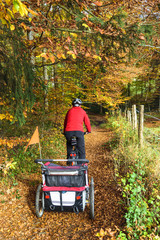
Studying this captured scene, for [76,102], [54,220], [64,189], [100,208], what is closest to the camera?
[64,189]

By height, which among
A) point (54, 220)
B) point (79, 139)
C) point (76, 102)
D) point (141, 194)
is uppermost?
point (76, 102)

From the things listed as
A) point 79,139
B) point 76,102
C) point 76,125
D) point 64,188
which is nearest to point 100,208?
point 64,188

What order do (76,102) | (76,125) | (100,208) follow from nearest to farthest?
(100,208) → (76,125) → (76,102)

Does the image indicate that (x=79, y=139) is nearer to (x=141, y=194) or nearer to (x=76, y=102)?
(x=76, y=102)

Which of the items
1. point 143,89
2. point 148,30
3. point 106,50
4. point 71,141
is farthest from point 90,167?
point 143,89

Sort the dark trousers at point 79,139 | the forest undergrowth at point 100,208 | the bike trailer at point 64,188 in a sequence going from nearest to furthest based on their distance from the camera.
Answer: the forest undergrowth at point 100,208, the bike trailer at point 64,188, the dark trousers at point 79,139

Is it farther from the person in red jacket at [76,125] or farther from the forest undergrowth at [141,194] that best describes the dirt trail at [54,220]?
the person in red jacket at [76,125]

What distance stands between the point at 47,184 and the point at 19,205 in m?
1.18

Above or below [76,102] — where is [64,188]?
below

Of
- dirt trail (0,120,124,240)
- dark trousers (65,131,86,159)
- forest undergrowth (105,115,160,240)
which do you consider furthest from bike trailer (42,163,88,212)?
dark trousers (65,131,86,159)

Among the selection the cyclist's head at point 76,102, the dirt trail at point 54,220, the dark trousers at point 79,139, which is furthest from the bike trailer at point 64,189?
the cyclist's head at point 76,102

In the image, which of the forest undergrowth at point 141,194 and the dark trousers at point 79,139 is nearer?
the forest undergrowth at point 141,194

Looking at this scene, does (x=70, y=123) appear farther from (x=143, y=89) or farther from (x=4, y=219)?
(x=143, y=89)

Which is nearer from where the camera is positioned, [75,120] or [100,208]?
[100,208]
